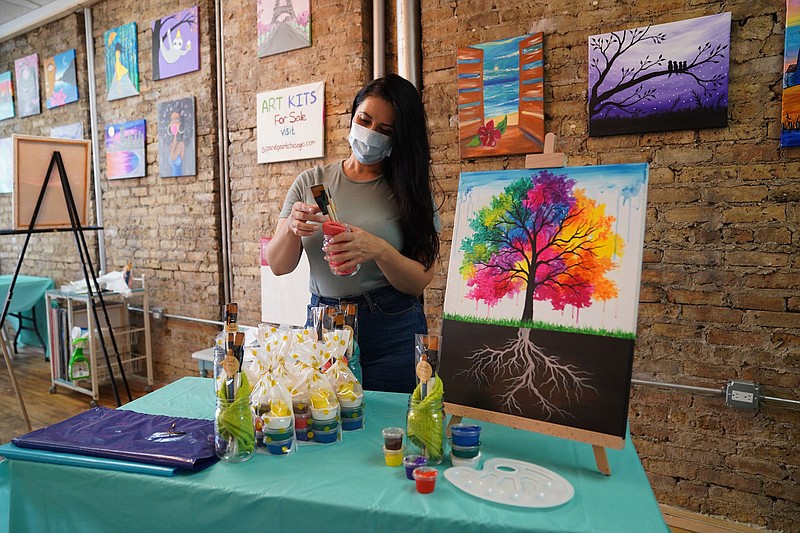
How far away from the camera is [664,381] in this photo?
2238mm

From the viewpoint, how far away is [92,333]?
11.9 feet

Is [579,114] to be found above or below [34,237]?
above

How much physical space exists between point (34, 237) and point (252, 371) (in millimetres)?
5229

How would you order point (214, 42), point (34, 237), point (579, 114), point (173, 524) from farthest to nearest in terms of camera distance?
point (34, 237)
point (214, 42)
point (579, 114)
point (173, 524)

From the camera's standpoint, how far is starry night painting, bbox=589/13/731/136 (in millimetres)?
2045

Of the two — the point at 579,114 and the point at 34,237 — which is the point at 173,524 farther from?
the point at 34,237

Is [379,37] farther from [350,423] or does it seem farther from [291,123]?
[350,423]

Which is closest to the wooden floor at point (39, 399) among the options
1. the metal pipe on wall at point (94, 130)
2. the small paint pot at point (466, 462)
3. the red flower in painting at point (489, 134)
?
the metal pipe on wall at point (94, 130)

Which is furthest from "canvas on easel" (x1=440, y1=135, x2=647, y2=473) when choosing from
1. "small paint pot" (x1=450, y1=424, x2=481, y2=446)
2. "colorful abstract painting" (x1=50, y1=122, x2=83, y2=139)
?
"colorful abstract painting" (x1=50, y1=122, x2=83, y2=139)

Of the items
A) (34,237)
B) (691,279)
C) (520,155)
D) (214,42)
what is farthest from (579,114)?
(34,237)

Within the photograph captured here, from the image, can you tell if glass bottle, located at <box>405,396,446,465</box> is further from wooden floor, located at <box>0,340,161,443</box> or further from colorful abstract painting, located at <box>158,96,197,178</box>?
colorful abstract painting, located at <box>158,96,197,178</box>

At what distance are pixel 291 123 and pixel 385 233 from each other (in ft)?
6.23

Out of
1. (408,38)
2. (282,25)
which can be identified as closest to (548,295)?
(408,38)

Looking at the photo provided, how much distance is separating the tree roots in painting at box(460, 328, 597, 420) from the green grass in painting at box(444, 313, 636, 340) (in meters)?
0.02
